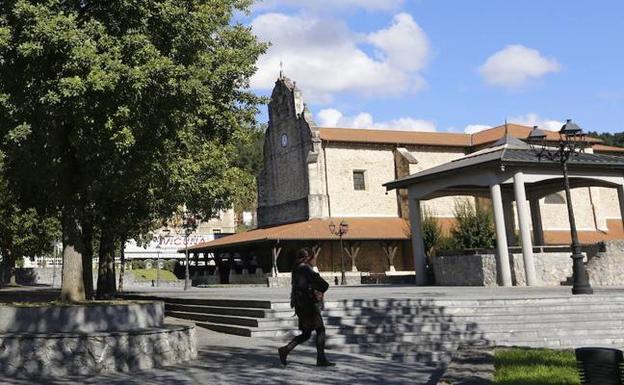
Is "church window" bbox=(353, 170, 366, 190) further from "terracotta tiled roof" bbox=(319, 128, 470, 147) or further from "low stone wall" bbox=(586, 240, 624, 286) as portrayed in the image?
"low stone wall" bbox=(586, 240, 624, 286)

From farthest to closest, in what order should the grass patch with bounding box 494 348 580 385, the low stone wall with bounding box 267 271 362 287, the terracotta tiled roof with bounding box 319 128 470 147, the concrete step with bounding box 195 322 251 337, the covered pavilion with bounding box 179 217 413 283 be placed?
the terracotta tiled roof with bounding box 319 128 470 147, the covered pavilion with bounding box 179 217 413 283, the low stone wall with bounding box 267 271 362 287, the concrete step with bounding box 195 322 251 337, the grass patch with bounding box 494 348 580 385

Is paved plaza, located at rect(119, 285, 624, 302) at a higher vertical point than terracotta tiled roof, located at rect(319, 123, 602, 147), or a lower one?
lower

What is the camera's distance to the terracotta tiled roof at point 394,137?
41594 mm

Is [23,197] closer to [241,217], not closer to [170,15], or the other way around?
[170,15]

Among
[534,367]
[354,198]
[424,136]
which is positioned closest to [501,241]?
[534,367]

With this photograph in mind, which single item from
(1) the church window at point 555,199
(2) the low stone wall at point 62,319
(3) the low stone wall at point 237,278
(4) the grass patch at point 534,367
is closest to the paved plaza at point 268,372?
(4) the grass patch at point 534,367

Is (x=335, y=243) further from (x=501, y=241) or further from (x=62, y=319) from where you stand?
(x=62, y=319)

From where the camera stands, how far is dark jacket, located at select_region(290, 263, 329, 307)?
8055mm

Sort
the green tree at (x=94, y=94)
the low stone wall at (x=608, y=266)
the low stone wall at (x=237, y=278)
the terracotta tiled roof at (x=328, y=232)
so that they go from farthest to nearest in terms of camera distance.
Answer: the low stone wall at (x=237, y=278) → the terracotta tiled roof at (x=328, y=232) → the low stone wall at (x=608, y=266) → the green tree at (x=94, y=94)

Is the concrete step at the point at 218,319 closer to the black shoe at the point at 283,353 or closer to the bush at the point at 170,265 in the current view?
the black shoe at the point at 283,353

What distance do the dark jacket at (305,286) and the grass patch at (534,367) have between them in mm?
2697

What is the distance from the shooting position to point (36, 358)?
803cm

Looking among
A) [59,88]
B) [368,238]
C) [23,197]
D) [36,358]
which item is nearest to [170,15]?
[59,88]

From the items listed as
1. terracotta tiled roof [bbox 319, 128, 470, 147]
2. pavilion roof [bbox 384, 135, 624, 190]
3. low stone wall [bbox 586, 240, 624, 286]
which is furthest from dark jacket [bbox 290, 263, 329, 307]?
terracotta tiled roof [bbox 319, 128, 470, 147]
